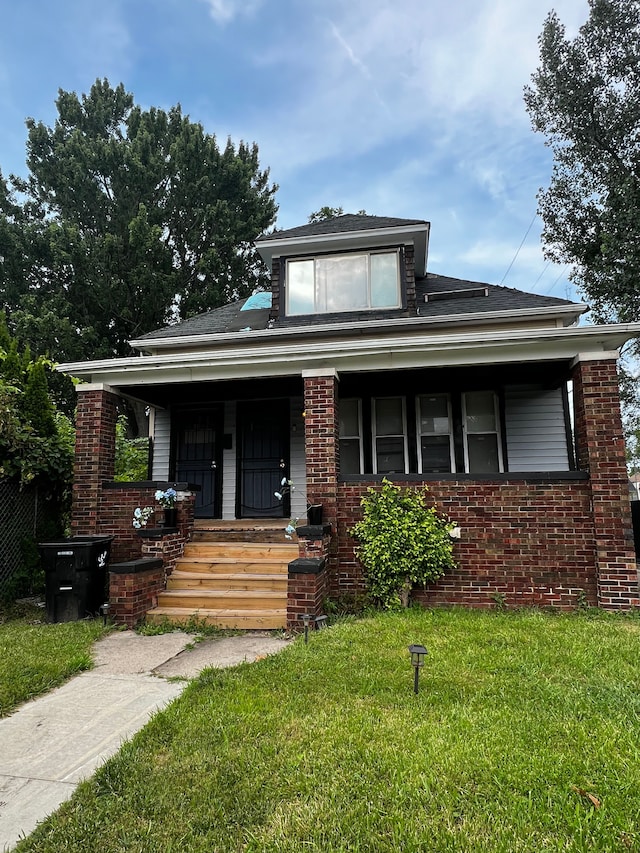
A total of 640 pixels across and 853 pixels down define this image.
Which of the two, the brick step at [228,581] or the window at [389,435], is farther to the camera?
the window at [389,435]

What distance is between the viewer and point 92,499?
6.79m

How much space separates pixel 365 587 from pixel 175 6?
41.4 ft

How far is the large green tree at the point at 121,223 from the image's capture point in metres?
18.3

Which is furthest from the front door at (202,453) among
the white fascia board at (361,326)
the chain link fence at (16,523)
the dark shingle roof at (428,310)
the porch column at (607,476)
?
the porch column at (607,476)

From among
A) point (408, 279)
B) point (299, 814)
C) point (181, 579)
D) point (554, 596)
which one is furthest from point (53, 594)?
point (408, 279)

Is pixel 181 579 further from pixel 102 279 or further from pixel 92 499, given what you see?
pixel 102 279

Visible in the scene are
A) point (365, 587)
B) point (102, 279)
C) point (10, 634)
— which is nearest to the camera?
point (10, 634)

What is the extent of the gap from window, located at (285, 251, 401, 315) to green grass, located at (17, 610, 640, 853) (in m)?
6.37

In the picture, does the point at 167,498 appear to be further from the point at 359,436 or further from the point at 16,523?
the point at 359,436

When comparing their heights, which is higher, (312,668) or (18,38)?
(18,38)

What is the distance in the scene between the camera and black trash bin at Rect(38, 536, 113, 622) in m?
5.67

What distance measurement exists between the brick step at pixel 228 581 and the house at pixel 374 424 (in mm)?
171

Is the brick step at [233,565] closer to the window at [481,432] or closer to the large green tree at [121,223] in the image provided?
the window at [481,432]

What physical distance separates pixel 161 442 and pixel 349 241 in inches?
199
